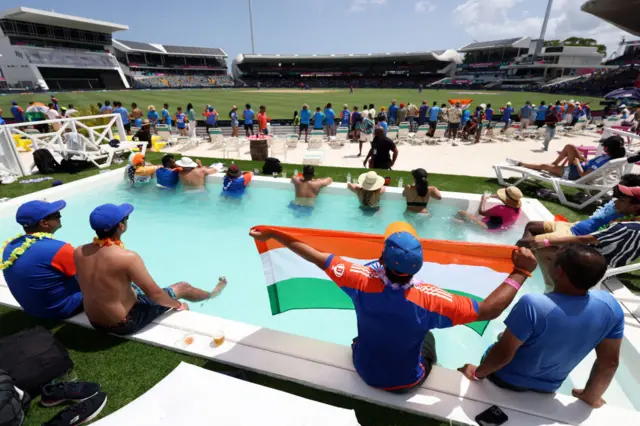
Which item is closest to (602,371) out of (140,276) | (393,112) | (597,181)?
(140,276)

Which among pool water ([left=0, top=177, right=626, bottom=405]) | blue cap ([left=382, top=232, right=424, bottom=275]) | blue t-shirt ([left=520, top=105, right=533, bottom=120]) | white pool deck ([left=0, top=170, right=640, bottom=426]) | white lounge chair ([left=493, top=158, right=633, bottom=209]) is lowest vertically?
pool water ([left=0, top=177, right=626, bottom=405])

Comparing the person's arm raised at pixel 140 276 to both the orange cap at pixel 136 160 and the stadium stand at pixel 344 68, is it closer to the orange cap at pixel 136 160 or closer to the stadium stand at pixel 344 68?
the orange cap at pixel 136 160

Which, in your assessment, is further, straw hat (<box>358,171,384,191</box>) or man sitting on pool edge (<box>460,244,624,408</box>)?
straw hat (<box>358,171,384,191</box>)

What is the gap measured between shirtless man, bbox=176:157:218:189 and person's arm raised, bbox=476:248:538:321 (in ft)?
25.6

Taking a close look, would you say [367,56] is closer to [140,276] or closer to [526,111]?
[526,111]

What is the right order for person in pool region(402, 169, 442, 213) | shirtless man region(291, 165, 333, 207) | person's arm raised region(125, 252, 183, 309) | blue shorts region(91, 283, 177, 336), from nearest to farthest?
person's arm raised region(125, 252, 183, 309), blue shorts region(91, 283, 177, 336), person in pool region(402, 169, 442, 213), shirtless man region(291, 165, 333, 207)

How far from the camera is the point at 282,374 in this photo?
8.50ft

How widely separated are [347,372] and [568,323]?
160 centimetres

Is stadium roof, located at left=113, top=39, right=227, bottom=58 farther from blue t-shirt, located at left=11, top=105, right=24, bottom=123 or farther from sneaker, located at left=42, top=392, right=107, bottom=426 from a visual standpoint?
sneaker, located at left=42, top=392, right=107, bottom=426

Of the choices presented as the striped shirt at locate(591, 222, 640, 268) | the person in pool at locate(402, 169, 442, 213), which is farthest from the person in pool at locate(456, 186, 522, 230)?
the striped shirt at locate(591, 222, 640, 268)

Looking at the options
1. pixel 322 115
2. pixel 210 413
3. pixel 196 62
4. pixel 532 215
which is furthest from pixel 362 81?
pixel 210 413

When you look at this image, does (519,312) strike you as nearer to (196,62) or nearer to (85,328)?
(85,328)

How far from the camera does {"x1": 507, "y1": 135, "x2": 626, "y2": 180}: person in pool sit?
6.37m

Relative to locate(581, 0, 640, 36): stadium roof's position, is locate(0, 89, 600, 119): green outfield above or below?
below
